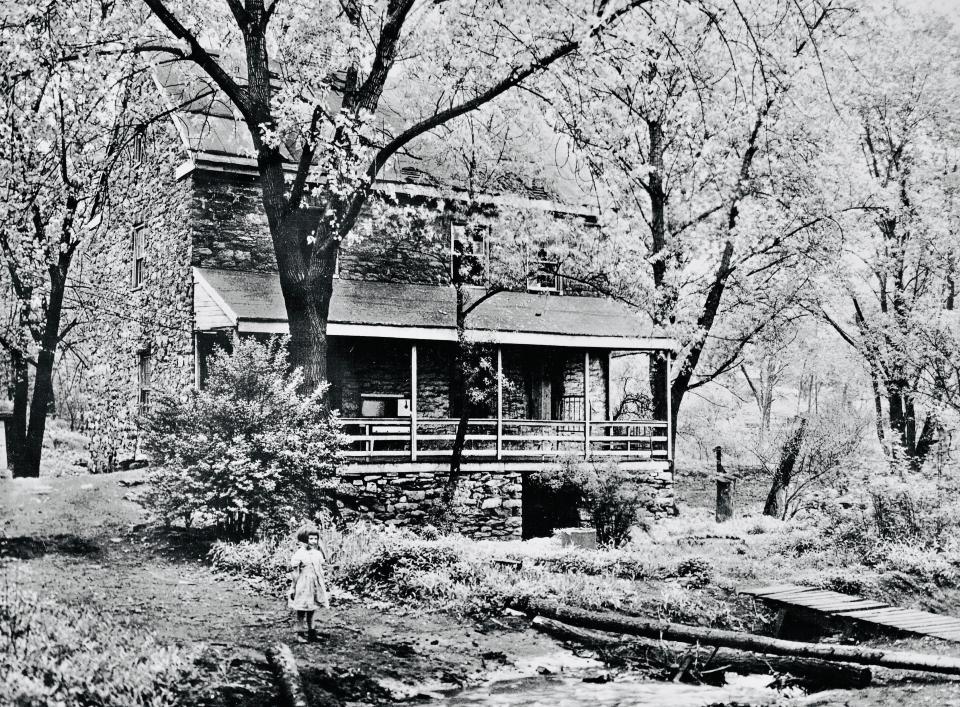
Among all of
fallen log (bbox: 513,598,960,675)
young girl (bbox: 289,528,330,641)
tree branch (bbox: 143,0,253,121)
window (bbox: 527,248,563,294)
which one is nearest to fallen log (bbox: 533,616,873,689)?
fallen log (bbox: 513,598,960,675)

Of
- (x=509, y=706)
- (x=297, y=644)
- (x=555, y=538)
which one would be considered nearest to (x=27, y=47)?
(x=297, y=644)

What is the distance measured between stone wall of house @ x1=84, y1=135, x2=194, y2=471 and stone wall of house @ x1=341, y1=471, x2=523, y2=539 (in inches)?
175

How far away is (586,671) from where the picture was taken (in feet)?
28.6

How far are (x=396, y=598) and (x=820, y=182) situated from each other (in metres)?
14.8

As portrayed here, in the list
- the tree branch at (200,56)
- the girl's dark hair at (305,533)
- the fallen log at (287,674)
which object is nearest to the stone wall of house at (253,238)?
the tree branch at (200,56)

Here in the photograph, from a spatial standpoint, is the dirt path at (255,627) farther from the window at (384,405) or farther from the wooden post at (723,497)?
the wooden post at (723,497)

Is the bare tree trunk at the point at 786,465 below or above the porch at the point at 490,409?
below

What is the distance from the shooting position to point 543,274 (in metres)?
21.3

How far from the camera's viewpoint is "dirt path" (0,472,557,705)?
7762 mm

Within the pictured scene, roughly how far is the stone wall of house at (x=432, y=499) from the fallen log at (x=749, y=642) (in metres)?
7.03

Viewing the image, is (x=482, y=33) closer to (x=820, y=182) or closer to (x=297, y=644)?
(x=297, y=644)

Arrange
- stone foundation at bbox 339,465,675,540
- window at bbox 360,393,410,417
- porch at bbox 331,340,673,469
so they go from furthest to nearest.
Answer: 1. window at bbox 360,393,410,417
2. porch at bbox 331,340,673,469
3. stone foundation at bbox 339,465,675,540

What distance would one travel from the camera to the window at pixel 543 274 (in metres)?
18.4

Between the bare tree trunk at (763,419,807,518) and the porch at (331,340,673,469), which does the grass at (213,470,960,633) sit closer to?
the porch at (331,340,673,469)
